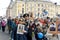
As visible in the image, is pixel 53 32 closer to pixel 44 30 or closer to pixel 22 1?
pixel 44 30

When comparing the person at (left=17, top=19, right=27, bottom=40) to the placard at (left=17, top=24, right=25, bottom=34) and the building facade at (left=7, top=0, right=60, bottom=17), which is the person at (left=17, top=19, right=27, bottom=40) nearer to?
the placard at (left=17, top=24, right=25, bottom=34)

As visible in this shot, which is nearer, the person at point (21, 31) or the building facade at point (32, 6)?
the person at point (21, 31)

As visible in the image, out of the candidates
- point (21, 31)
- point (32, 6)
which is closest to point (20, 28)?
point (21, 31)

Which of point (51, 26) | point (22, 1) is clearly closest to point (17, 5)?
point (22, 1)

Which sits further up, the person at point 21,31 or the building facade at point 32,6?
the person at point 21,31

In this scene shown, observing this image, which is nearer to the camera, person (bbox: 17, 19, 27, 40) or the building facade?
person (bbox: 17, 19, 27, 40)

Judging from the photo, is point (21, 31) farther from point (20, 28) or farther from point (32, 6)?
point (32, 6)

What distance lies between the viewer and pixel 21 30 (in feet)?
40.3

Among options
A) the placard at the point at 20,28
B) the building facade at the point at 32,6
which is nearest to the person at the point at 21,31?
the placard at the point at 20,28

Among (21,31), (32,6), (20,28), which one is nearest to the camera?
(21,31)

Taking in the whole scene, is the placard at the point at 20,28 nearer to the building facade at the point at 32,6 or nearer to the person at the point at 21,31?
the person at the point at 21,31

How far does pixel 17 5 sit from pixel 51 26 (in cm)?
12296

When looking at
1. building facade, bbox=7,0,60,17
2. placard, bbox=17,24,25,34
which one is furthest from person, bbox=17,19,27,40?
building facade, bbox=7,0,60,17

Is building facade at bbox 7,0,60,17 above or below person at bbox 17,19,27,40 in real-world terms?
below
